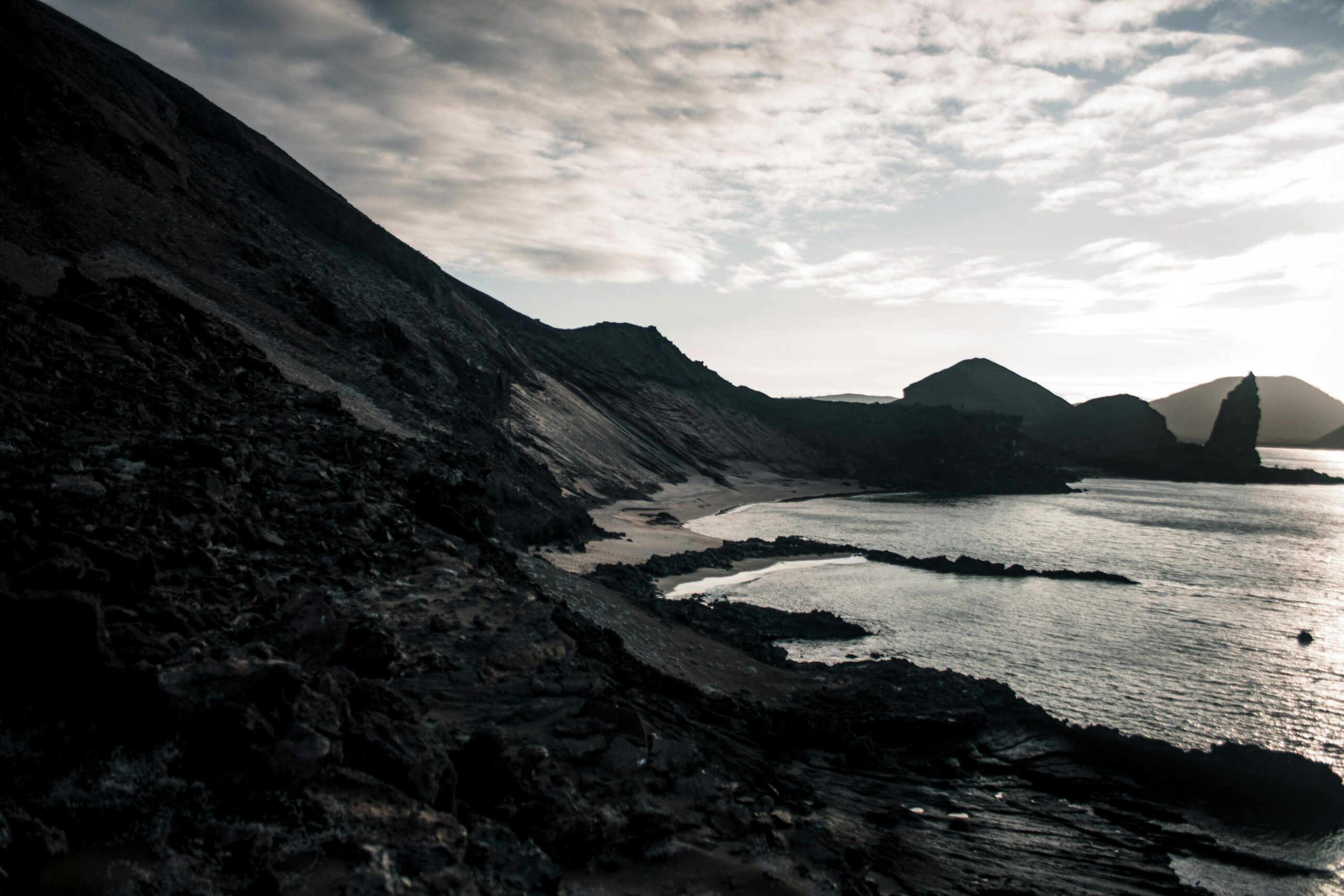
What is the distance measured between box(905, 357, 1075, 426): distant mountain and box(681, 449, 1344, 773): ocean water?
105498 mm

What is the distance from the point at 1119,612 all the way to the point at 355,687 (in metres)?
30.0

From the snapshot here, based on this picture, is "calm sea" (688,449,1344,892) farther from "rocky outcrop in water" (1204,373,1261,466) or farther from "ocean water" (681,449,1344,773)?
"rocky outcrop in water" (1204,373,1261,466)

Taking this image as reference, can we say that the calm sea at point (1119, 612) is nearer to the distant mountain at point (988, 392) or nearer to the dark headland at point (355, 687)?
the dark headland at point (355, 687)

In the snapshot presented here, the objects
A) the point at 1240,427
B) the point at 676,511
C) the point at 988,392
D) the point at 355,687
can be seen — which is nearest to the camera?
the point at 355,687

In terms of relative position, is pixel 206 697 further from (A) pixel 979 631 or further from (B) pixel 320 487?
(A) pixel 979 631

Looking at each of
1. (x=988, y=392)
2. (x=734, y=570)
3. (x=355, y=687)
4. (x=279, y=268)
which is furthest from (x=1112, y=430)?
(x=355, y=687)

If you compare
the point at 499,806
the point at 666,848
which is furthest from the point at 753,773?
the point at 499,806

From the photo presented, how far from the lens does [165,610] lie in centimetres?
806

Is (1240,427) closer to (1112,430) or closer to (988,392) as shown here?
(1112,430)

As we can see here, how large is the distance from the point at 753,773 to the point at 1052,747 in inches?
312

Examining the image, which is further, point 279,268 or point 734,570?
point 279,268

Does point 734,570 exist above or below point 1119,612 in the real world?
above

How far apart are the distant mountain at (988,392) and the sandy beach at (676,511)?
90.6 meters

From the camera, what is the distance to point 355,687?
746cm
